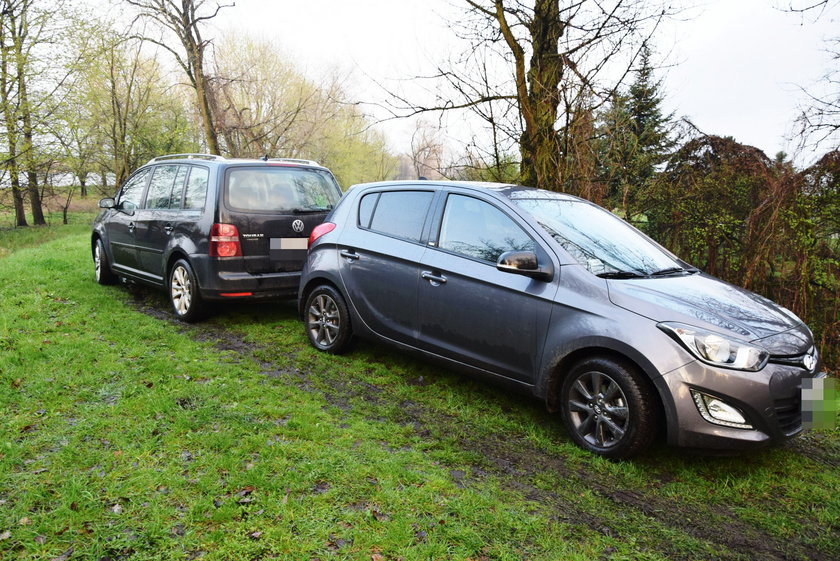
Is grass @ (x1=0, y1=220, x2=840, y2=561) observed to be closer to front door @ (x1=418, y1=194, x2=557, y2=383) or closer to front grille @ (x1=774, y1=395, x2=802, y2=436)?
front grille @ (x1=774, y1=395, x2=802, y2=436)

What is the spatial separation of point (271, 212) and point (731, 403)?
5.13m

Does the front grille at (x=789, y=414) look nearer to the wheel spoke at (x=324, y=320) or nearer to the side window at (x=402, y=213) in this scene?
the side window at (x=402, y=213)

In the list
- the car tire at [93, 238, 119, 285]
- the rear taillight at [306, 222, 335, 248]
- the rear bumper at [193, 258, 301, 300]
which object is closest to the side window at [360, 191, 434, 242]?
the rear taillight at [306, 222, 335, 248]

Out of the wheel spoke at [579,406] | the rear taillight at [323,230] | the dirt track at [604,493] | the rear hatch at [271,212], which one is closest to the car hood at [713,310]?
the wheel spoke at [579,406]

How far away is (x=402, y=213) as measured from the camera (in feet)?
16.9

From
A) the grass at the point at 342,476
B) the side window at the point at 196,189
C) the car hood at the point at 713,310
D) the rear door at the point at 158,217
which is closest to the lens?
the grass at the point at 342,476

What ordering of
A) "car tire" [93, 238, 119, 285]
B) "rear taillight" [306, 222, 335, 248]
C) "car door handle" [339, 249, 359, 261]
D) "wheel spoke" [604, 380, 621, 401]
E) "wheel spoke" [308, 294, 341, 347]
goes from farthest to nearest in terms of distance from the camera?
1. "car tire" [93, 238, 119, 285]
2. "rear taillight" [306, 222, 335, 248]
3. "wheel spoke" [308, 294, 341, 347]
4. "car door handle" [339, 249, 359, 261]
5. "wheel spoke" [604, 380, 621, 401]

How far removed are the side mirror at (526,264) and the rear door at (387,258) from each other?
3.28 ft

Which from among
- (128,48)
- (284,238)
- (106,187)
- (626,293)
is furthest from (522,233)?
(106,187)

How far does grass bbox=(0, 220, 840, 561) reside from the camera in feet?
9.02

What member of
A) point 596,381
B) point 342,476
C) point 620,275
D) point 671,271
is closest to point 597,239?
point 620,275

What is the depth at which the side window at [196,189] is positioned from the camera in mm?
6695

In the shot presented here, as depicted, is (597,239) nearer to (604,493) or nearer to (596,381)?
(596,381)

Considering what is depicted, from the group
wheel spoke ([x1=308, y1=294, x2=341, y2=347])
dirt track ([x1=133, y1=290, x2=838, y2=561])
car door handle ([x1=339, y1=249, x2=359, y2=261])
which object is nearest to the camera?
dirt track ([x1=133, y1=290, x2=838, y2=561])
